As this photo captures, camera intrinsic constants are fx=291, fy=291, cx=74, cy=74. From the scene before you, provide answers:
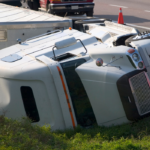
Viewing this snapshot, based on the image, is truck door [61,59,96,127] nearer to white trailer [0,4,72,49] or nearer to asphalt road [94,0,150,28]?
white trailer [0,4,72,49]

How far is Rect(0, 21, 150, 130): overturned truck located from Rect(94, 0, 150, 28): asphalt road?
9255 millimetres

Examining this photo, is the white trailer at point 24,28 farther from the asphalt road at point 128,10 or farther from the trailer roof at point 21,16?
the asphalt road at point 128,10

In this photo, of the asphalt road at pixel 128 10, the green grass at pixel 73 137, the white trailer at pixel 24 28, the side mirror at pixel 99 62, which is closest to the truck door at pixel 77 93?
the green grass at pixel 73 137

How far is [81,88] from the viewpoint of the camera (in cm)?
434

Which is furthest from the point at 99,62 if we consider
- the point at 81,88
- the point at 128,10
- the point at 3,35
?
the point at 128,10

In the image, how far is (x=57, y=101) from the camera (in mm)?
4289

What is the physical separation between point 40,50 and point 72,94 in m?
1.24

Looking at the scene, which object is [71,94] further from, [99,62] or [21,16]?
[21,16]

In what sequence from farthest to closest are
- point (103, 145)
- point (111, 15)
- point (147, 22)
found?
point (111, 15)
point (147, 22)
point (103, 145)

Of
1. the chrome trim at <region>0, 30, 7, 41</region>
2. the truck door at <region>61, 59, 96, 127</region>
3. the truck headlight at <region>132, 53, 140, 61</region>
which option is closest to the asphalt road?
the chrome trim at <region>0, 30, 7, 41</region>

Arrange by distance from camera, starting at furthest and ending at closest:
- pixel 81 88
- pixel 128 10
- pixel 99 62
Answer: pixel 128 10 → pixel 81 88 → pixel 99 62

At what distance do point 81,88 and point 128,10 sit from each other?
1411 centimetres

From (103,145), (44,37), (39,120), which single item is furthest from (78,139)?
(44,37)

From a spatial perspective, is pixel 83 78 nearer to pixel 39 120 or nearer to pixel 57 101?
pixel 57 101
